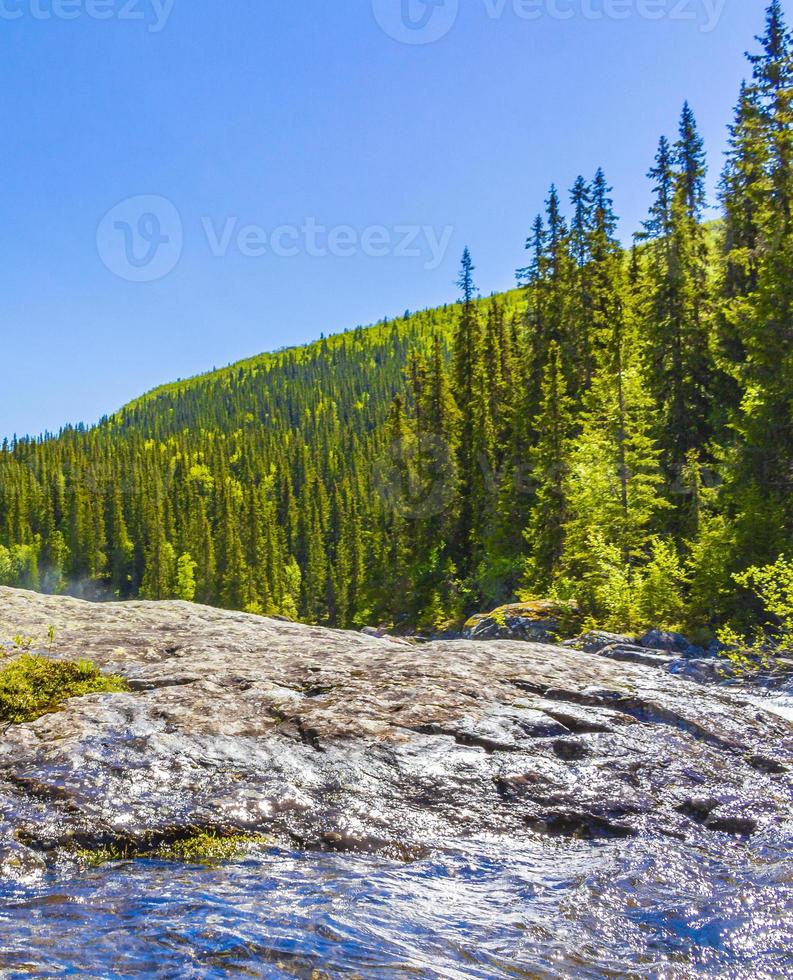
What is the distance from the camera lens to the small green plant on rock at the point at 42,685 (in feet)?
24.2

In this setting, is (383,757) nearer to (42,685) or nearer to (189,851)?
(189,851)

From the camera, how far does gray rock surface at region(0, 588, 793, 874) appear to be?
5.97m

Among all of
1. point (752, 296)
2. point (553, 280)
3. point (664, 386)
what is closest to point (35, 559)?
point (553, 280)

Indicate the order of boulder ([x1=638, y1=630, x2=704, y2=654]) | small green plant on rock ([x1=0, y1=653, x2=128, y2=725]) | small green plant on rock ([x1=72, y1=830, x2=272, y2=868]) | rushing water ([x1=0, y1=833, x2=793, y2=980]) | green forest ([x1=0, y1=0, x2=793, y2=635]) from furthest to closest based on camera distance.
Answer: green forest ([x1=0, y1=0, x2=793, y2=635]), boulder ([x1=638, y1=630, x2=704, y2=654]), small green plant on rock ([x1=0, y1=653, x2=128, y2=725]), small green plant on rock ([x1=72, y1=830, x2=272, y2=868]), rushing water ([x1=0, y1=833, x2=793, y2=980])

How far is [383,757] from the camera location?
688 cm

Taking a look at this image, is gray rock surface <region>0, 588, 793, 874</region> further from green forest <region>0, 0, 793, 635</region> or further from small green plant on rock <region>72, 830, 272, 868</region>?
green forest <region>0, 0, 793, 635</region>

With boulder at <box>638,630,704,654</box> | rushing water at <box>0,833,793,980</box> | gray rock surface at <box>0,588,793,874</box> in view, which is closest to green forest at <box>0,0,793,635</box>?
boulder at <box>638,630,704,654</box>

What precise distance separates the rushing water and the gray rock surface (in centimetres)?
42

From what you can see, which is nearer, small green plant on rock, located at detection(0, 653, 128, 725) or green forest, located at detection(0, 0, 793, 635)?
small green plant on rock, located at detection(0, 653, 128, 725)

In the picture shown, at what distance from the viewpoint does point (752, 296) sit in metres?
19.5

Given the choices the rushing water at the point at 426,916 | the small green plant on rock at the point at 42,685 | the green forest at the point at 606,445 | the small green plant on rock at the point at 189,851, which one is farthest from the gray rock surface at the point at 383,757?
the green forest at the point at 606,445

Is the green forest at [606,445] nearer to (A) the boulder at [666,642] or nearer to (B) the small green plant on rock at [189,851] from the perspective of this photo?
(A) the boulder at [666,642]

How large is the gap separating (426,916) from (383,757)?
2.09 metres

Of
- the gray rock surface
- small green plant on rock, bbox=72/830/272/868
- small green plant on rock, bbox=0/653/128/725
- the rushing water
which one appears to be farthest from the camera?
small green plant on rock, bbox=0/653/128/725
